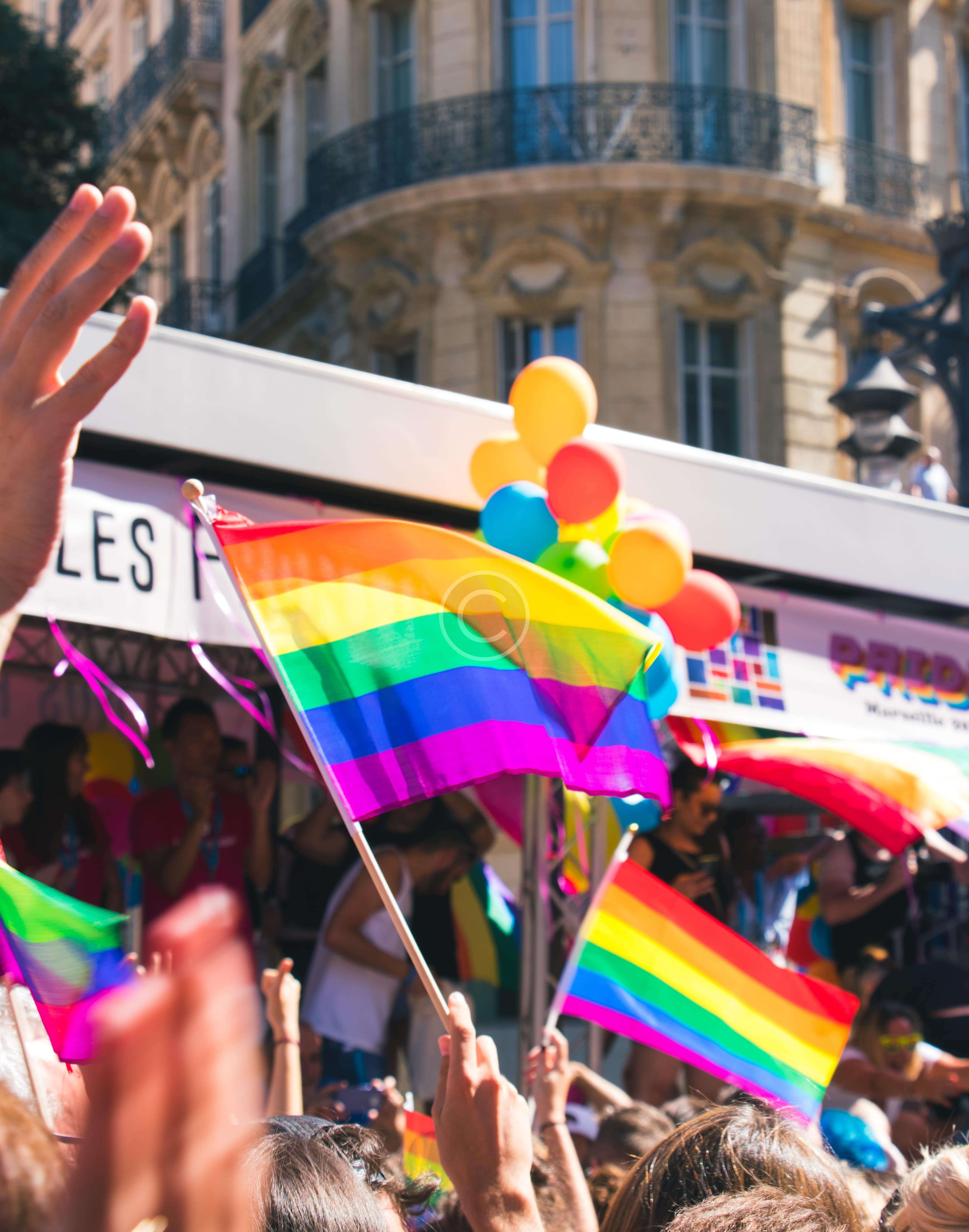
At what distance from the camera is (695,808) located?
5699 mm

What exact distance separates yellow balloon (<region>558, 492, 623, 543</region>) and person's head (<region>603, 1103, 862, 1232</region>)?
255 cm

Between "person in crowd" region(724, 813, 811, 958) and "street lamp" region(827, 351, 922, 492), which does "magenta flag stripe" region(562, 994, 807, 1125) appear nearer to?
"person in crowd" region(724, 813, 811, 958)

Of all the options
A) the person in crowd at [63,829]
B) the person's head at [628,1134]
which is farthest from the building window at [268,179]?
the person's head at [628,1134]

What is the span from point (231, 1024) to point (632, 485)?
450 cm

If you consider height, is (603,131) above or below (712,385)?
above

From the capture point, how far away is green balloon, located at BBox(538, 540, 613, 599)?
4.46m

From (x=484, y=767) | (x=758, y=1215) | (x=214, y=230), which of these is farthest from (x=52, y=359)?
(x=214, y=230)

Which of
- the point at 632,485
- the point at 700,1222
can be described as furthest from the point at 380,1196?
the point at 632,485

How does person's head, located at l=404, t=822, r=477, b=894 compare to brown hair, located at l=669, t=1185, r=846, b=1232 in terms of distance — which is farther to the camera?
person's head, located at l=404, t=822, r=477, b=894

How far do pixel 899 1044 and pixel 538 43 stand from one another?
1650 cm

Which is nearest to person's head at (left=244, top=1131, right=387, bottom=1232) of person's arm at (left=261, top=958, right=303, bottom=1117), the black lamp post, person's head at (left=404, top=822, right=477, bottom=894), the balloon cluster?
person's arm at (left=261, top=958, right=303, bottom=1117)

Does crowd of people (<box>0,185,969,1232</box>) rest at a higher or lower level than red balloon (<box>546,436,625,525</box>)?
lower

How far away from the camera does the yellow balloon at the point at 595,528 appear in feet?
14.9

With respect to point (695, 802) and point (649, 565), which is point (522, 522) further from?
point (695, 802)
